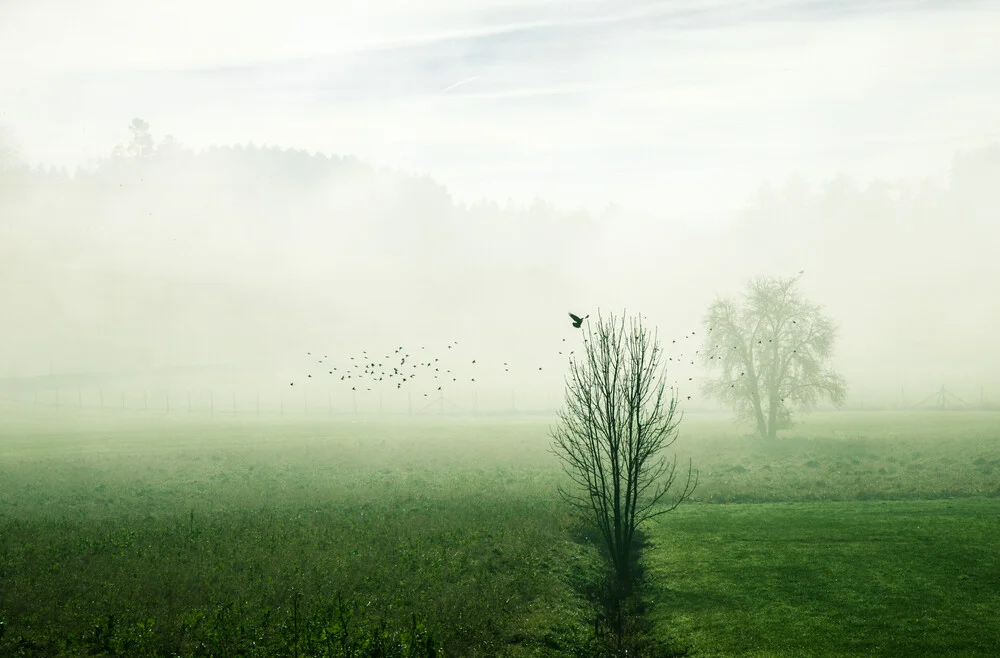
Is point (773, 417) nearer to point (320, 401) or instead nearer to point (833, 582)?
point (833, 582)

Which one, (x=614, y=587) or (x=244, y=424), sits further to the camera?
(x=244, y=424)

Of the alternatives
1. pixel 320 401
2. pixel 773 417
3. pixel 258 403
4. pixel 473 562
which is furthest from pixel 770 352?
pixel 320 401

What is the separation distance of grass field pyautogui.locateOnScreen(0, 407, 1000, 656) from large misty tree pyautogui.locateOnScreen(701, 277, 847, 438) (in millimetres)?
13848

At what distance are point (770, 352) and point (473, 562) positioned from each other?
49533 mm

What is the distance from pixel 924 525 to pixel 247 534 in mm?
26812

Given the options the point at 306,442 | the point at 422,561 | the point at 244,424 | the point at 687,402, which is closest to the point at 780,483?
the point at 422,561

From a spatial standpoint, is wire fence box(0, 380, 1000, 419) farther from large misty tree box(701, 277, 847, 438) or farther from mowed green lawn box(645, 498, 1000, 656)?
mowed green lawn box(645, 498, 1000, 656)

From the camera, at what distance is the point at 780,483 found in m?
47.6

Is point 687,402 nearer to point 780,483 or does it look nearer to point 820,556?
point 780,483

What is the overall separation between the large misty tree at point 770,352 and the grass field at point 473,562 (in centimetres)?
1385

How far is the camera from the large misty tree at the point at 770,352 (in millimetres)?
68938

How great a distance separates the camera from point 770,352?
7038 cm

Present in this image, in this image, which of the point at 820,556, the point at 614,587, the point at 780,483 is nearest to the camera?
the point at 614,587

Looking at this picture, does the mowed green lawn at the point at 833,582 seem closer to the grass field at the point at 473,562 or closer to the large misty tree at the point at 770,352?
the grass field at the point at 473,562
